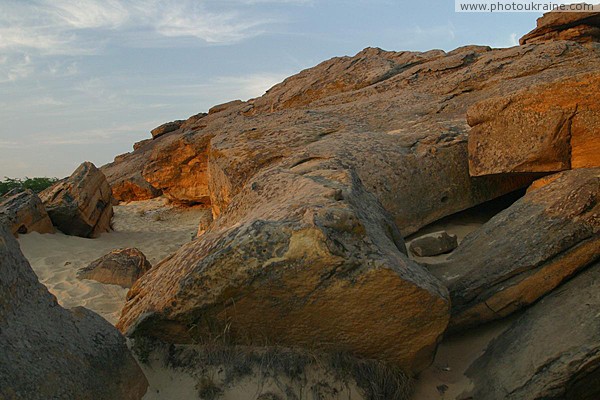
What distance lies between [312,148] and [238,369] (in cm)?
356

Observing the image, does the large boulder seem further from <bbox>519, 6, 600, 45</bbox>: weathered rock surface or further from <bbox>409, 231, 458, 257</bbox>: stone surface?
<bbox>519, 6, 600, 45</bbox>: weathered rock surface

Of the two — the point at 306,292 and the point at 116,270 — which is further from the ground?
the point at 306,292

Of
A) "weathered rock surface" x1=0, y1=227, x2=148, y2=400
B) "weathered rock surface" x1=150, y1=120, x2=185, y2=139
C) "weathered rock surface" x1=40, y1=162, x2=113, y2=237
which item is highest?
"weathered rock surface" x1=150, y1=120, x2=185, y2=139

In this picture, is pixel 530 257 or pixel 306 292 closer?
pixel 306 292

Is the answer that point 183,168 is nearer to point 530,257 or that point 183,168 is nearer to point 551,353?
point 530,257

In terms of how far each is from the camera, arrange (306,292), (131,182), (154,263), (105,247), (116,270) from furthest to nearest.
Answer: (131,182) → (105,247) → (154,263) → (116,270) → (306,292)

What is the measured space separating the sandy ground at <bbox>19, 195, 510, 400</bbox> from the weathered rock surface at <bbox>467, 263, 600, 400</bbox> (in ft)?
0.64

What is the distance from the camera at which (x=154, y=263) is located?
336 inches

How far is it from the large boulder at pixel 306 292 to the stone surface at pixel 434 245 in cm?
168

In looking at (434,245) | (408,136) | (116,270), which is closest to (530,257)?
(434,245)

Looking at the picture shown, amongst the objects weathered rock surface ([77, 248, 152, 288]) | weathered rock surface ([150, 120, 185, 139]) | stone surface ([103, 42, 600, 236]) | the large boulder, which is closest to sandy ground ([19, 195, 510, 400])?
weathered rock surface ([77, 248, 152, 288])

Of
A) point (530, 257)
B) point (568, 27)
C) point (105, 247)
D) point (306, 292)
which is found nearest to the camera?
point (306, 292)

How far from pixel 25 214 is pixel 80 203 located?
136cm

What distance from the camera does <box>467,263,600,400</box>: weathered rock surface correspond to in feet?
10.1
